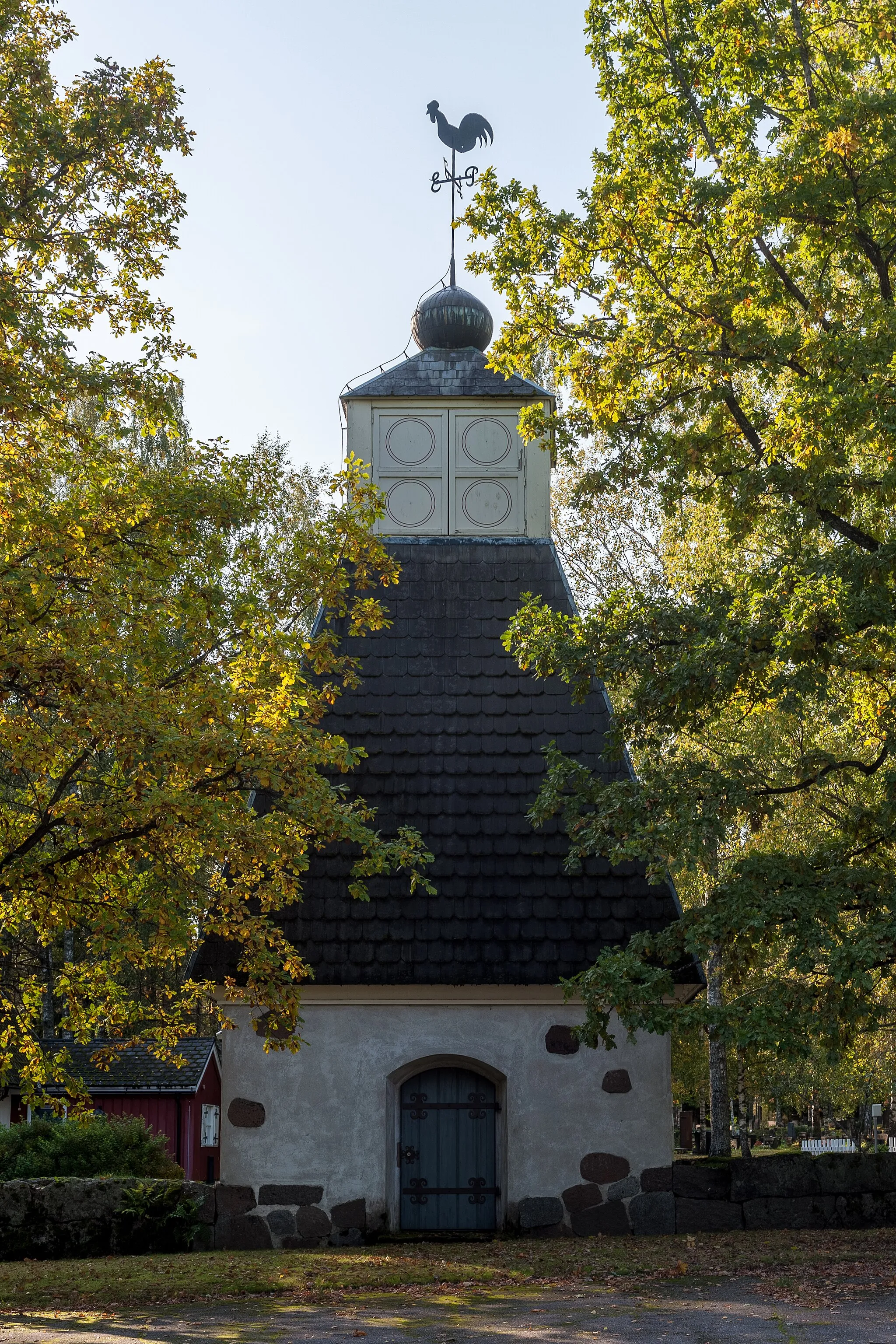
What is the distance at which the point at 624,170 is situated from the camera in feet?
36.6

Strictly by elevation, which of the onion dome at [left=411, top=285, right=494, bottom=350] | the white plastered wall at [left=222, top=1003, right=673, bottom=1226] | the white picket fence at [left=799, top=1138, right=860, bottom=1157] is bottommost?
the white picket fence at [left=799, top=1138, right=860, bottom=1157]

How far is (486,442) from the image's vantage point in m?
15.0

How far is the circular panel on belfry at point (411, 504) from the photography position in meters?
14.8

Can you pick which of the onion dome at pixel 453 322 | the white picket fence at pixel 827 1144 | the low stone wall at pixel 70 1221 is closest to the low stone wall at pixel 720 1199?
the low stone wall at pixel 70 1221

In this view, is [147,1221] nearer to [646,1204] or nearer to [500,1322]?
[646,1204]

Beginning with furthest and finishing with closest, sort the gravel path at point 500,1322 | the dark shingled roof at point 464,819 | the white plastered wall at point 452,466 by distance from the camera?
the white plastered wall at point 452,466
the dark shingled roof at point 464,819
the gravel path at point 500,1322

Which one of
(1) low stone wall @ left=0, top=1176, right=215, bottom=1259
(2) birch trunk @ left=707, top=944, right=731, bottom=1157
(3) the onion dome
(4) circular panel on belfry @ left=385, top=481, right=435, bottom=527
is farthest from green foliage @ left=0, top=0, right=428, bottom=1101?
(2) birch trunk @ left=707, top=944, right=731, bottom=1157

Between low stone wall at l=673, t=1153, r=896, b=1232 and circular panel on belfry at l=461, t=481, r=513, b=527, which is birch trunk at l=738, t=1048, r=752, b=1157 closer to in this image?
low stone wall at l=673, t=1153, r=896, b=1232

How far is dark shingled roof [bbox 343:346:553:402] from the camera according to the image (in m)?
15.0

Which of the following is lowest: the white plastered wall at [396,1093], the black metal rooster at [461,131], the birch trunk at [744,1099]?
the birch trunk at [744,1099]

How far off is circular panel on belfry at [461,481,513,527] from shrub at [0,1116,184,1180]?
783cm

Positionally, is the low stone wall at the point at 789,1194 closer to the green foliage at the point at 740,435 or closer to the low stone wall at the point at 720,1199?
the low stone wall at the point at 720,1199

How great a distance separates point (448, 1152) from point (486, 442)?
783 centimetres

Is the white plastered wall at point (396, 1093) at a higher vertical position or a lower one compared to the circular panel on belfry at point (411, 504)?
lower
